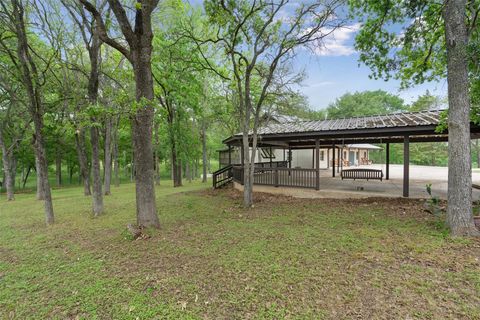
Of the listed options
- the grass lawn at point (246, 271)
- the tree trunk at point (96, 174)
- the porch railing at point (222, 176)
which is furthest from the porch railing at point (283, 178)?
the tree trunk at point (96, 174)

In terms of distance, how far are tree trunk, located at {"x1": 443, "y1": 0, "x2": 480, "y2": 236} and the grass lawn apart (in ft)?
1.63

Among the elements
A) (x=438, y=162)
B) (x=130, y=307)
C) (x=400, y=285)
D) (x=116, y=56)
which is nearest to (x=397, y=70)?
(x=400, y=285)

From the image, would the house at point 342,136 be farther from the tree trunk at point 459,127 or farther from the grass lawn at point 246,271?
the grass lawn at point 246,271

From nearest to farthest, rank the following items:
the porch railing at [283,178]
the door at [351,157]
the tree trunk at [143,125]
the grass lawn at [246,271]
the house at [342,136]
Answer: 1. the grass lawn at [246,271]
2. the tree trunk at [143,125]
3. the house at [342,136]
4. the porch railing at [283,178]
5. the door at [351,157]

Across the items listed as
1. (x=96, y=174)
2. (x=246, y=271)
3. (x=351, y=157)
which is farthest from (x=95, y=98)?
(x=351, y=157)

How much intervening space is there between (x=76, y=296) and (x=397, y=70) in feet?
32.7

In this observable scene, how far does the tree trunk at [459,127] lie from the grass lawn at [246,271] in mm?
497

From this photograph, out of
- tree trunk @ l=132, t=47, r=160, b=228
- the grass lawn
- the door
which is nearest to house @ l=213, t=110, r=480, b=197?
the grass lawn

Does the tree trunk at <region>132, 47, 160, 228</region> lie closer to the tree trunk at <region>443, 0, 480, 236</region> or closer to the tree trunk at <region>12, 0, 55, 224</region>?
the tree trunk at <region>12, 0, 55, 224</region>

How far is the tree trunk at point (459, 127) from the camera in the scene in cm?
450

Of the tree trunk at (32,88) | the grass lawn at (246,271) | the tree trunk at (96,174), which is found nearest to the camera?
the grass lawn at (246,271)

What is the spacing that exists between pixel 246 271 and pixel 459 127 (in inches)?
195

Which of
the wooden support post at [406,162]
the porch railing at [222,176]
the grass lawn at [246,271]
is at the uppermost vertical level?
the wooden support post at [406,162]

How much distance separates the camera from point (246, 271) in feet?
11.6
